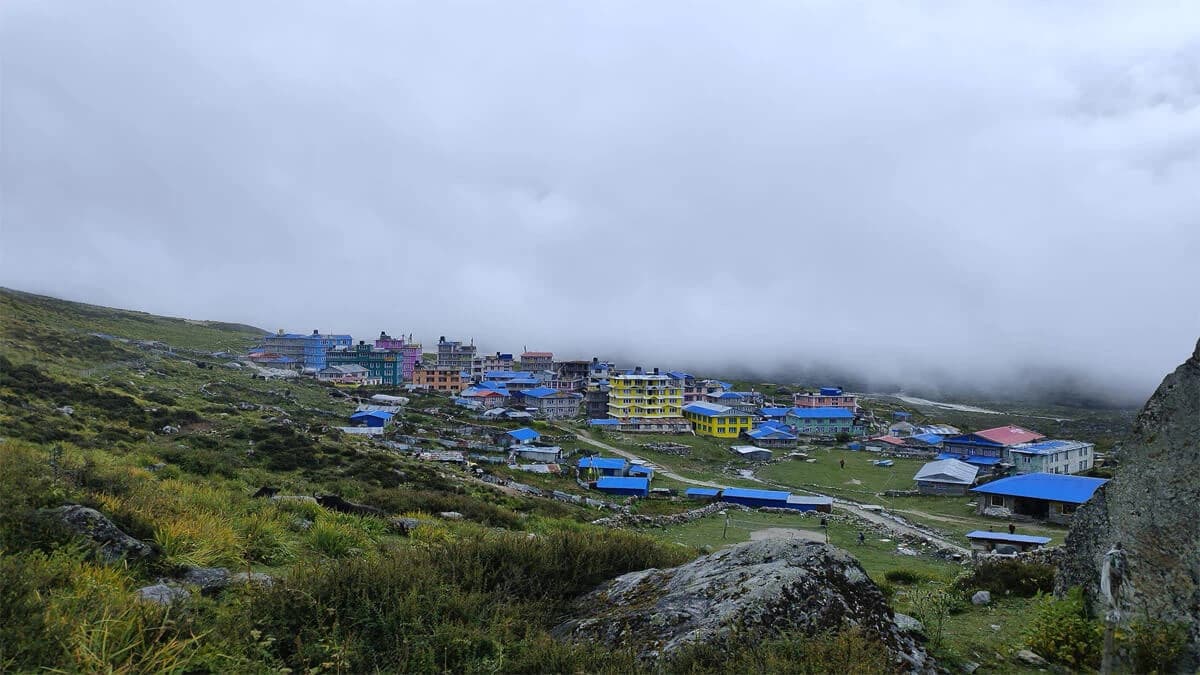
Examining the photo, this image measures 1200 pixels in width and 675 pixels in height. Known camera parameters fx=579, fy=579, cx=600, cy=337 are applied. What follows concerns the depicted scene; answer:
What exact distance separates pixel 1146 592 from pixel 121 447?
27.5 m

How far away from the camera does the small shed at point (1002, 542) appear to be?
29344 millimetres

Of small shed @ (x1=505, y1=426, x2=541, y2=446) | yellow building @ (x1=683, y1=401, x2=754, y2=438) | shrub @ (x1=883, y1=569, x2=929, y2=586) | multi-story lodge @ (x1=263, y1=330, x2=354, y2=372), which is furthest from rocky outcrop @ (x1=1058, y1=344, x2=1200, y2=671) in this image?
multi-story lodge @ (x1=263, y1=330, x2=354, y2=372)

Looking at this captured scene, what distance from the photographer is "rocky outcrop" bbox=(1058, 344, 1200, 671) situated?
5234 mm

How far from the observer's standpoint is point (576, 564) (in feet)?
22.2

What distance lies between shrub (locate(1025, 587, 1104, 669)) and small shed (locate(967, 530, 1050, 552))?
90.9 ft

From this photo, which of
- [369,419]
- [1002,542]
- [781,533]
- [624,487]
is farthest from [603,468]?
[1002,542]

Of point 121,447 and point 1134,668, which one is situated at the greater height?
point 1134,668

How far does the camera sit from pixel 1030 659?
5.56 metres

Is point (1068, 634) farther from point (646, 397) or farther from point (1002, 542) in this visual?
point (646, 397)

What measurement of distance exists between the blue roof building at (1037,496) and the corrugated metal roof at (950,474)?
28.7ft

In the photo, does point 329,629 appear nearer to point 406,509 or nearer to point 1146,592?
point 1146,592

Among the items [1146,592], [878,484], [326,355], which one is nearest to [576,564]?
[1146,592]

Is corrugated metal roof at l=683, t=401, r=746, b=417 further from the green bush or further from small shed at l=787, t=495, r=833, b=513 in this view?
the green bush

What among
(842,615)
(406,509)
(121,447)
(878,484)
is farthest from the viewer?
(878,484)
